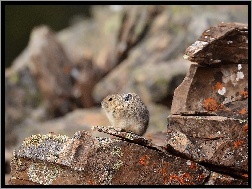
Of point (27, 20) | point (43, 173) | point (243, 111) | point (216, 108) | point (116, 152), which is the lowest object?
point (43, 173)

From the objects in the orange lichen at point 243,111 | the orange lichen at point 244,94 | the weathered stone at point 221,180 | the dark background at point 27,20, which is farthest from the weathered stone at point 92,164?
the dark background at point 27,20

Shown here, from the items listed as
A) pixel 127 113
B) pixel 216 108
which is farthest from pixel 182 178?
pixel 127 113

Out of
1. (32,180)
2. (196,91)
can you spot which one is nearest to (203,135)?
(196,91)

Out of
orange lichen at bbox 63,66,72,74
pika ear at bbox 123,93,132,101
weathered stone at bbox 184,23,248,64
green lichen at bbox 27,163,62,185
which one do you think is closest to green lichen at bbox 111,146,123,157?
green lichen at bbox 27,163,62,185

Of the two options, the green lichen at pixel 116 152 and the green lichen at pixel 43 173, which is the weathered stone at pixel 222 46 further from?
the green lichen at pixel 43 173

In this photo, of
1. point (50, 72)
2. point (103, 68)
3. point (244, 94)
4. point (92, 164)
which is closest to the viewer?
point (92, 164)

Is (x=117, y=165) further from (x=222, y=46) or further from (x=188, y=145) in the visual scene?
(x=222, y=46)

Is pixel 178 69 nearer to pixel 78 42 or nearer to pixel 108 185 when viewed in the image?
pixel 108 185
